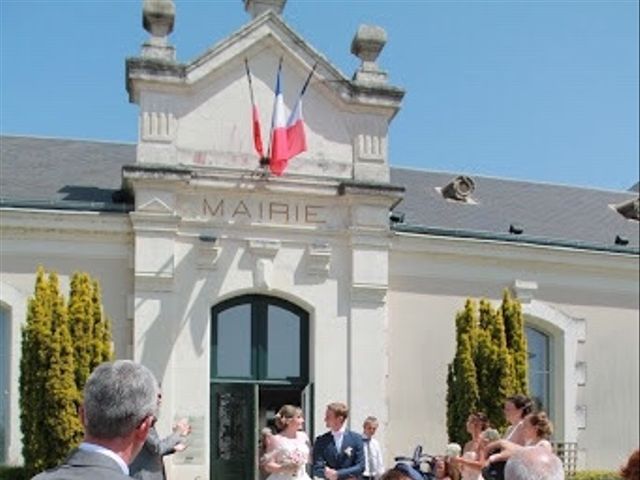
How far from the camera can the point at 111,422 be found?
3410mm

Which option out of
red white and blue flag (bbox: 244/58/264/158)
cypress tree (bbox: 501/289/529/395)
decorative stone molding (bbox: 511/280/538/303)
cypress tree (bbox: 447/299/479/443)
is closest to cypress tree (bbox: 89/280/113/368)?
red white and blue flag (bbox: 244/58/264/158)

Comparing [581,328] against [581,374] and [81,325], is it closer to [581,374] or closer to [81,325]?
[581,374]

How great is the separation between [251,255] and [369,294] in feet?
6.56

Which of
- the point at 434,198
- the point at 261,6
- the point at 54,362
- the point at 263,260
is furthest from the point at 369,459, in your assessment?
the point at 434,198

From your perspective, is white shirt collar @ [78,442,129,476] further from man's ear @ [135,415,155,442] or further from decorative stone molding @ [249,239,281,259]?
decorative stone molding @ [249,239,281,259]

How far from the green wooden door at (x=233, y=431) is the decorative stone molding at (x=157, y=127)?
150 inches

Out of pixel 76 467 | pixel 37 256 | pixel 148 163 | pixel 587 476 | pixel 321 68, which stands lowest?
pixel 587 476

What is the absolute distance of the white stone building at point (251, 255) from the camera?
17266 mm

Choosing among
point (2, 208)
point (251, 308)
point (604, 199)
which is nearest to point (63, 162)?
point (2, 208)

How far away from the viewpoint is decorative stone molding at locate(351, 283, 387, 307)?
59.7 ft

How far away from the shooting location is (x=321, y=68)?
18484 millimetres

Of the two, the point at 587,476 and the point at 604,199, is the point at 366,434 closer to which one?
the point at 587,476

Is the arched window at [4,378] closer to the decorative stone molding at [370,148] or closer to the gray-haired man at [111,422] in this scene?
the decorative stone molding at [370,148]

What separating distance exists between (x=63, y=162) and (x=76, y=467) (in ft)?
57.3
